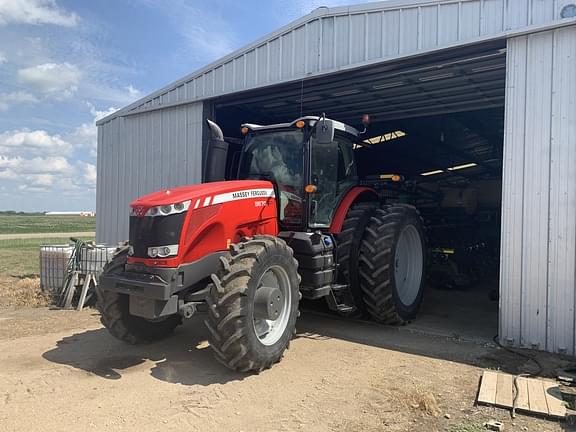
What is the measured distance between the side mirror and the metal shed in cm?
209

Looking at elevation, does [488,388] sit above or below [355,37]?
below

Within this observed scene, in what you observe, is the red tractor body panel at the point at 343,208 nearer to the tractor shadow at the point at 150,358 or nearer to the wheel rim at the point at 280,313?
the wheel rim at the point at 280,313

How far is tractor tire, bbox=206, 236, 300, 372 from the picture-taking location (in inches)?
170

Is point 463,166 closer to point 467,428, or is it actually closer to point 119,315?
point 467,428

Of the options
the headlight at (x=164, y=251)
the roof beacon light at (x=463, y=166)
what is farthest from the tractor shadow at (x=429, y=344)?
the roof beacon light at (x=463, y=166)

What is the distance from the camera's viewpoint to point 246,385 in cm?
440

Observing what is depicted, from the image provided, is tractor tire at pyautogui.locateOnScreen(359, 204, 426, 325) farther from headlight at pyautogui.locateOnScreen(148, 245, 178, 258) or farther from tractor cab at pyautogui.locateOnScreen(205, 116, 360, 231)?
headlight at pyautogui.locateOnScreen(148, 245, 178, 258)

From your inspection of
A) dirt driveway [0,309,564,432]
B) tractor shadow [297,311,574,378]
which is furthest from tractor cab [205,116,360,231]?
dirt driveway [0,309,564,432]

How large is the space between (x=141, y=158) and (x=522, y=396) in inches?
344

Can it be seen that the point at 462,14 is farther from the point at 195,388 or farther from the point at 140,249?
the point at 195,388

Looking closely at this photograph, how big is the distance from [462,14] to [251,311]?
16.0 ft

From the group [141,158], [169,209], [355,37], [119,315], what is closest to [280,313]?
Result: [169,209]

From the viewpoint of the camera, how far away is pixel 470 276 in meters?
11.0

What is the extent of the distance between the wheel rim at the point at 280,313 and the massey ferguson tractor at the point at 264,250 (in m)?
0.01
